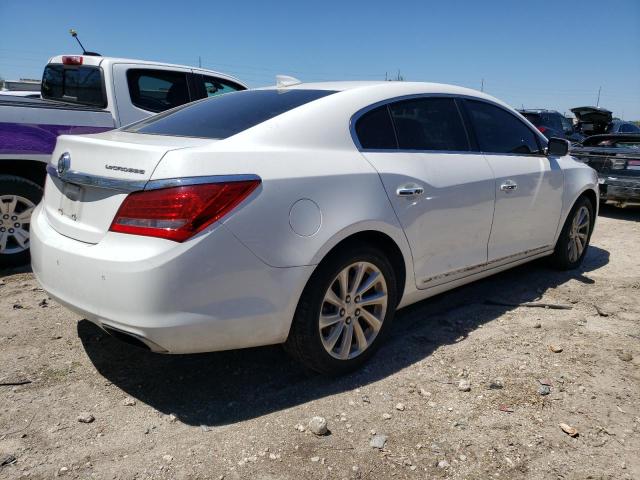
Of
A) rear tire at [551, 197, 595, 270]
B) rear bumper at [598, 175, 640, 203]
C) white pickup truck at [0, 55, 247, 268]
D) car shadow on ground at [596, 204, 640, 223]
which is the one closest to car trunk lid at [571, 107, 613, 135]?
Result: car shadow on ground at [596, 204, 640, 223]

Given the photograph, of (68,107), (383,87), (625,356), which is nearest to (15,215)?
(68,107)

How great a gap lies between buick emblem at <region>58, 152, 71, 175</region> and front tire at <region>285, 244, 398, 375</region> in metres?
1.37

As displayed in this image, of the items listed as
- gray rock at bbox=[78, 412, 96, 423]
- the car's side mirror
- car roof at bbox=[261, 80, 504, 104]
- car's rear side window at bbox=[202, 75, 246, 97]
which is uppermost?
car's rear side window at bbox=[202, 75, 246, 97]

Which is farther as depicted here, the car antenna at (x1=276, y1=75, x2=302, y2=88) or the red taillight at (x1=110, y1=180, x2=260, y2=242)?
the car antenna at (x1=276, y1=75, x2=302, y2=88)

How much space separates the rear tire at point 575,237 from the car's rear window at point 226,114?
2895 millimetres

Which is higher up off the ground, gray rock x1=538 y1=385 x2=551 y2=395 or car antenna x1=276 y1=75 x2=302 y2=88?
car antenna x1=276 y1=75 x2=302 y2=88

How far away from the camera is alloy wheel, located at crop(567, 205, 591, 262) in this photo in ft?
16.2

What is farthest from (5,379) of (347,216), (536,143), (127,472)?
(536,143)

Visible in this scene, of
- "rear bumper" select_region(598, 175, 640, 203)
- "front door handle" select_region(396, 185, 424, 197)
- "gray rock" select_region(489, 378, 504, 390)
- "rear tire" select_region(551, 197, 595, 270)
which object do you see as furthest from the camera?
"rear bumper" select_region(598, 175, 640, 203)

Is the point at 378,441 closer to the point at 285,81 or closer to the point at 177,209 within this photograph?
the point at 177,209

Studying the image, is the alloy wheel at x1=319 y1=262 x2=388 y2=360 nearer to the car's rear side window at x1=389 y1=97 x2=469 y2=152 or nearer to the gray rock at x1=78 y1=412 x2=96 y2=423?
the car's rear side window at x1=389 y1=97 x2=469 y2=152

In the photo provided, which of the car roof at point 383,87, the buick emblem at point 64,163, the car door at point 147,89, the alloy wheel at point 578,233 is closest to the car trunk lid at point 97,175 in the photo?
the buick emblem at point 64,163

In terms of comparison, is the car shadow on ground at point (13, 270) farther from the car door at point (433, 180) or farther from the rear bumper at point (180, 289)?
the car door at point (433, 180)

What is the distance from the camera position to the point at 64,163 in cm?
275
